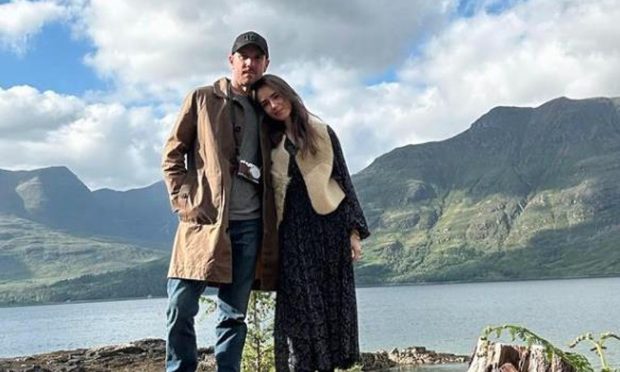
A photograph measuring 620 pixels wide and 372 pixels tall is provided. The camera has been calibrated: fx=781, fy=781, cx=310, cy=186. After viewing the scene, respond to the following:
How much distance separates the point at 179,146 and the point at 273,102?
2.56 feet

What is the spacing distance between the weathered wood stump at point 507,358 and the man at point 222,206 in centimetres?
191

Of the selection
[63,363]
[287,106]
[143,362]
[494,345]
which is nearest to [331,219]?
[287,106]

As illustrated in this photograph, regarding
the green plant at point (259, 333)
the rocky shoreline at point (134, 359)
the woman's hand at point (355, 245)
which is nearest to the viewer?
the woman's hand at point (355, 245)

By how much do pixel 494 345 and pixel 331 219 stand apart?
6.59 ft

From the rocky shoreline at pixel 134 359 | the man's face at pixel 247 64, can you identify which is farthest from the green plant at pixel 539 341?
the rocky shoreline at pixel 134 359

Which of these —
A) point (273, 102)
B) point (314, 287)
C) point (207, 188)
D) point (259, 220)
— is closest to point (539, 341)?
point (314, 287)

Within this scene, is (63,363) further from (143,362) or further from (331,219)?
(331,219)

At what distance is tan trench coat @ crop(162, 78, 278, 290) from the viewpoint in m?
5.53

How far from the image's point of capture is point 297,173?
20.1ft

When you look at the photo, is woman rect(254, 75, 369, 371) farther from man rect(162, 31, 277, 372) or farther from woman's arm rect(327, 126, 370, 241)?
man rect(162, 31, 277, 372)

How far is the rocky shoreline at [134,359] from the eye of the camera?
4812 cm

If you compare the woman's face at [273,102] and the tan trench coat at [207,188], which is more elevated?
the woman's face at [273,102]

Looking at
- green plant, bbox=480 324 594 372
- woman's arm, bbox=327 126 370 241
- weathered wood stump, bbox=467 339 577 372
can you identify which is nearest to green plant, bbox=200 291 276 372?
woman's arm, bbox=327 126 370 241

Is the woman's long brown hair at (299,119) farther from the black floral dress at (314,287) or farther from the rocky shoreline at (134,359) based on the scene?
the rocky shoreline at (134,359)
